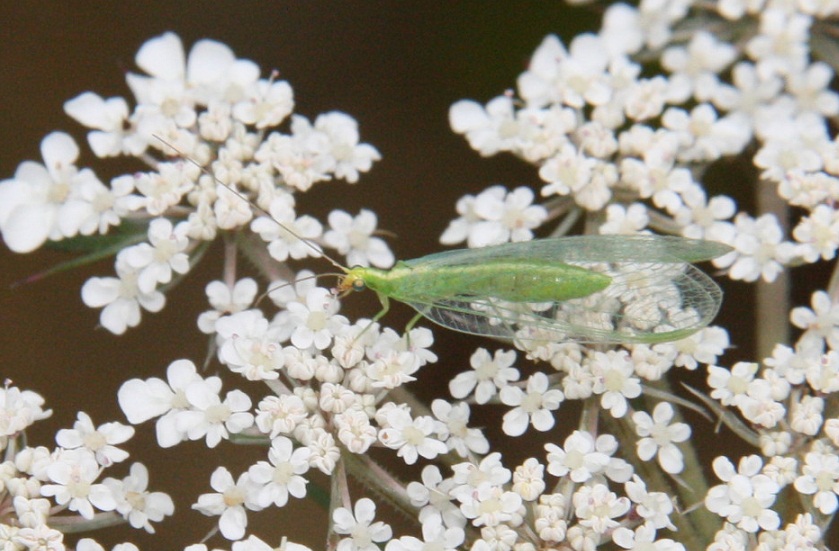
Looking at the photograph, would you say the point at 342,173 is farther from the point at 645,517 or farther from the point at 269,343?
the point at 645,517

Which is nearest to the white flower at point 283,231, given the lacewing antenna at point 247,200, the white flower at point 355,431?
the lacewing antenna at point 247,200

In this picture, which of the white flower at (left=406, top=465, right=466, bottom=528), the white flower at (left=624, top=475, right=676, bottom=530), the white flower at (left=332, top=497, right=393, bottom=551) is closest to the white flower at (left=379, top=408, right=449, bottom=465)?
the white flower at (left=406, top=465, right=466, bottom=528)

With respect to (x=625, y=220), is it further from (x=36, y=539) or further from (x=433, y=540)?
(x=36, y=539)

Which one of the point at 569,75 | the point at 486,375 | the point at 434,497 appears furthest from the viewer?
the point at 569,75

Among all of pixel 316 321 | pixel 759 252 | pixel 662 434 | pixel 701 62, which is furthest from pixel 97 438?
pixel 701 62

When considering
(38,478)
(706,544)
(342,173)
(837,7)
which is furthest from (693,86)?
(38,478)

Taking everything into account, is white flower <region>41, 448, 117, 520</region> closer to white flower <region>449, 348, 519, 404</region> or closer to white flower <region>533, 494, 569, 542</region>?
white flower <region>449, 348, 519, 404</region>
